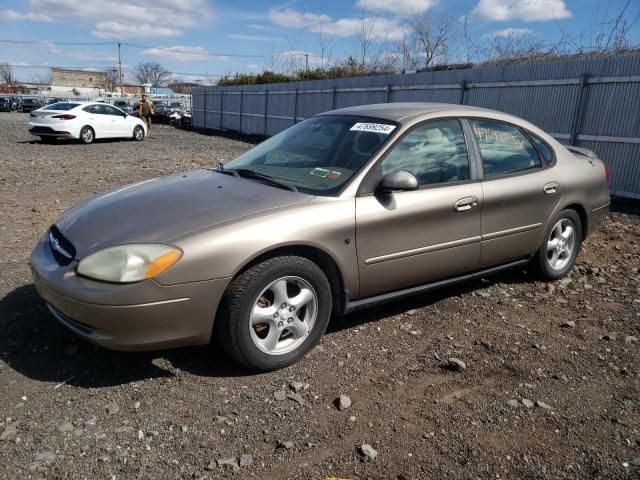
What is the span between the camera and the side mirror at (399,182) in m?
3.35

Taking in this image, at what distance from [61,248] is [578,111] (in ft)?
29.6

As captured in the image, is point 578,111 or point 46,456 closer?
point 46,456

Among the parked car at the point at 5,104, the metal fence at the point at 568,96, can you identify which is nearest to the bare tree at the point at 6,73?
the parked car at the point at 5,104

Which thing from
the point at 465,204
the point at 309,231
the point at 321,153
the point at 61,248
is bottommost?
the point at 61,248

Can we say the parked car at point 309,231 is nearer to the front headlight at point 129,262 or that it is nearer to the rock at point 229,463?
the front headlight at point 129,262

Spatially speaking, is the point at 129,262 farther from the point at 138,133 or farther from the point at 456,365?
the point at 138,133

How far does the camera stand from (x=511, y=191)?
413cm

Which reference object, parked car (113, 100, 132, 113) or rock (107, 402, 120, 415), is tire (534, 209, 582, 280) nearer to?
rock (107, 402, 120, 415)

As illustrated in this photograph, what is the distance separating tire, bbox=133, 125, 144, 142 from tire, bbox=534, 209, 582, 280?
18.6 metres

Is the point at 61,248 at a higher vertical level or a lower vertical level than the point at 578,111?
lower

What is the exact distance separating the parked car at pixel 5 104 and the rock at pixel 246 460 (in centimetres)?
5210

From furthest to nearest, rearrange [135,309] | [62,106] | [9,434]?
[62,106] → [135,309] → [9,434]

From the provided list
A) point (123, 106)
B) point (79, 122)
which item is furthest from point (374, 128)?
point (123, 106)

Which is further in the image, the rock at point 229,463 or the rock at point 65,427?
the rock at point 65,427
